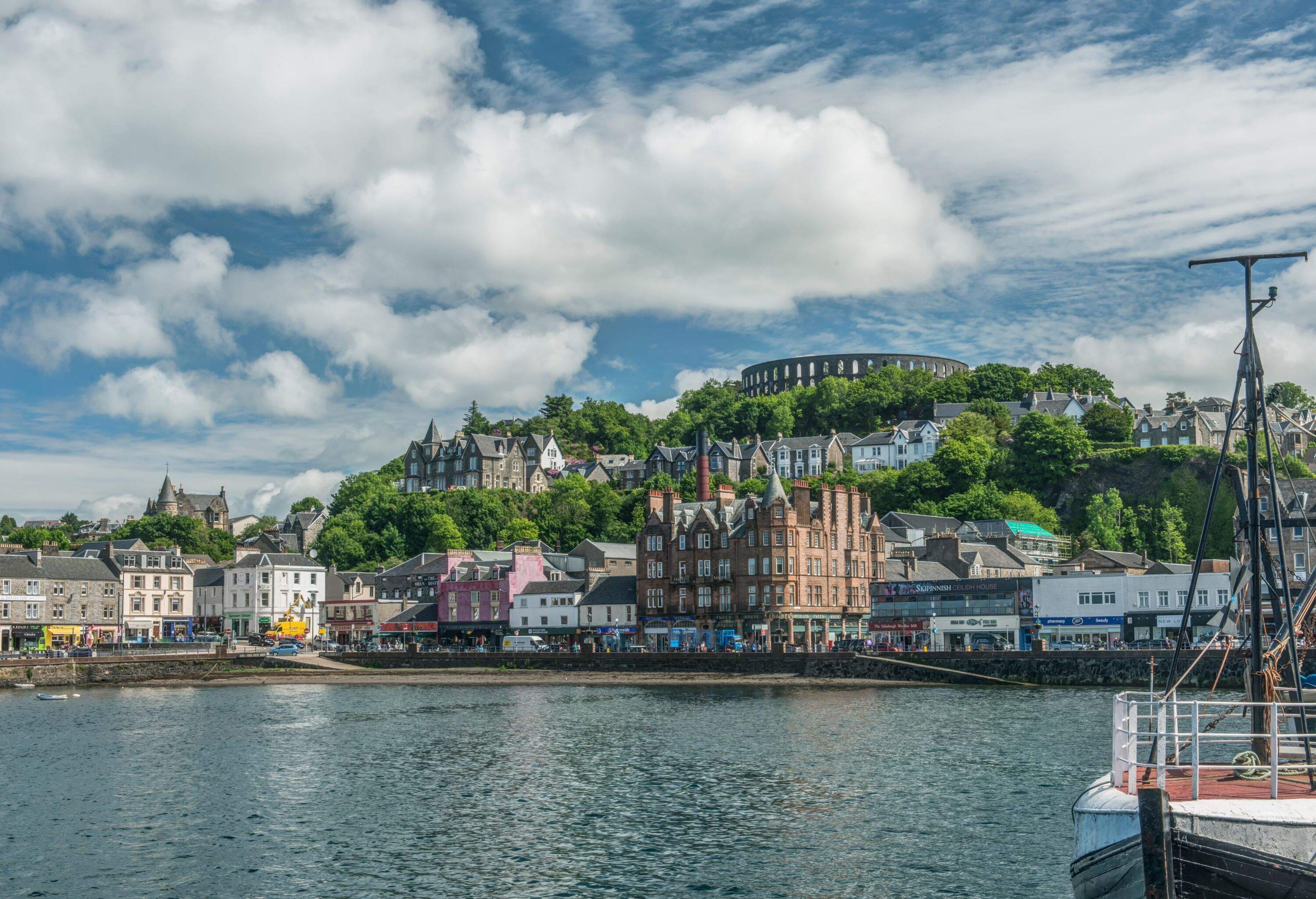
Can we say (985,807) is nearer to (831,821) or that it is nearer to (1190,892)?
(831,821)

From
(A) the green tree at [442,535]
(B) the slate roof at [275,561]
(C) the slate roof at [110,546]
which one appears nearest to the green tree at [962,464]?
(A) the green tree at [442,535]

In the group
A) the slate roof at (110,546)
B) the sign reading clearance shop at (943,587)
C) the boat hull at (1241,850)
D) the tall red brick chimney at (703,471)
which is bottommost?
the boat hull at (1241,850)

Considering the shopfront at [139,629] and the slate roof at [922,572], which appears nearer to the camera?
the slate roof at [922,572]

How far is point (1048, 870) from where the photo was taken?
27656 millimetres

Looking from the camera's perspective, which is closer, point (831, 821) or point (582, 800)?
point (831, 821)

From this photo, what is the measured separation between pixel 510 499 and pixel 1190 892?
547 feet

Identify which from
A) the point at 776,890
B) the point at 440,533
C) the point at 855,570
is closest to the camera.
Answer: the point at 776,890

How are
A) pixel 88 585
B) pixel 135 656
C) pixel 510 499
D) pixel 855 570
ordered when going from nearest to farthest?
pixel 135 656 → pixel 855 570 → pixel 88 585 → pixel 510 499

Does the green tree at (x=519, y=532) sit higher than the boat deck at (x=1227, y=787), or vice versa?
the green tree at (x=519, y=532)

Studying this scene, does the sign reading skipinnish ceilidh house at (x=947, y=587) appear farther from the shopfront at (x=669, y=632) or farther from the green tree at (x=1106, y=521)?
the green tree at (x=1106, y=521)

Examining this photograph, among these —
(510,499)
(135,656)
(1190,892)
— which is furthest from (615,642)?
(1190,892)

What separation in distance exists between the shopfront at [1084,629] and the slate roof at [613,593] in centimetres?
3834

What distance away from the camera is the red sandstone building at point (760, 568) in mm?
105500

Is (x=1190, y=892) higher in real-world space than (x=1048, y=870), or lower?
higher
